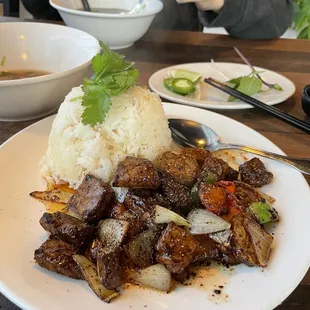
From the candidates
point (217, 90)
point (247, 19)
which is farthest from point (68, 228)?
point (247, 19)

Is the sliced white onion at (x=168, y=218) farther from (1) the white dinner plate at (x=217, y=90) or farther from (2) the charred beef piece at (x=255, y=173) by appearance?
(1) the white dinner plate at (x=217, y=90)

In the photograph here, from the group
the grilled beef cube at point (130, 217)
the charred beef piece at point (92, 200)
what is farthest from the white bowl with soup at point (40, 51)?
the grilled beef cube at point (130, 217)

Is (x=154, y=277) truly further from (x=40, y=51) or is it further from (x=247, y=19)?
(x=247, y=19)

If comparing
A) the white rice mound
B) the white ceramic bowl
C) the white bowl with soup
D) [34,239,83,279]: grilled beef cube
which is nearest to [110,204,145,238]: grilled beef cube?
[34,239,83,279]: grilled beef cube

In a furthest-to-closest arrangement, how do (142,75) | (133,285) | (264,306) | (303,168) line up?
(142,75) < (303,168) < (133,285) < (264,306)

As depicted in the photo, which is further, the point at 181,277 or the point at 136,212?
the point at 136,212

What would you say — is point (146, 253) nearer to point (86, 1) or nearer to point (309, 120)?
point (309, 120)

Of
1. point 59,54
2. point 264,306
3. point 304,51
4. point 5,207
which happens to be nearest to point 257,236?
point 264,306
